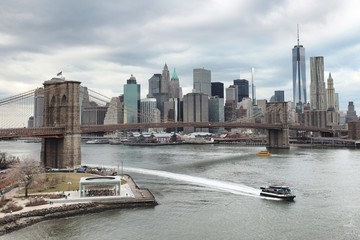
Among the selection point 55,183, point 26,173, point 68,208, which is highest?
point 26,173

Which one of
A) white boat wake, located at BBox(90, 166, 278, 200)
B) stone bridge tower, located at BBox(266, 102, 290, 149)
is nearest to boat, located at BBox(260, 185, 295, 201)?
white boat wake, located at BBox(90, 166, 278, 200)

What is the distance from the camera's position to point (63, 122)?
150 feet

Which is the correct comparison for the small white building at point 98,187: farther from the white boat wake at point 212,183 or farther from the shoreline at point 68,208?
the white boat wake at point 212,183

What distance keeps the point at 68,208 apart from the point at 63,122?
2220cm

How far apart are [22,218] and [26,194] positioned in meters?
5.45

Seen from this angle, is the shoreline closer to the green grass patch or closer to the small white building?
the small white building

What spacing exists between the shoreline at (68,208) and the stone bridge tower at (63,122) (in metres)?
16.9

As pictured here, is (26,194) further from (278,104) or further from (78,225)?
(278,104)

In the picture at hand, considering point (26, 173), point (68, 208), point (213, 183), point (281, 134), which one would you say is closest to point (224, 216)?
point (68, 208)

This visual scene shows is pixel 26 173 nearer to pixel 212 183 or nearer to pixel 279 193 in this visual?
pixel 212 183

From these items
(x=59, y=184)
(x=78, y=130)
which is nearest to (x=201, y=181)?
(x=59, y=184)

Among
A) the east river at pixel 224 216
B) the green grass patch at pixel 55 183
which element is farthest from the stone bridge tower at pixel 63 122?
the east river at pixel 224 216

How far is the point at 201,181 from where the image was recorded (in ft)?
127

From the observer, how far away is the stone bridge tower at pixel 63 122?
44594 millimetres
